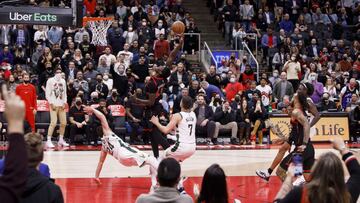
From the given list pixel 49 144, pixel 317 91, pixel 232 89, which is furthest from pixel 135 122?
pixel 317 91

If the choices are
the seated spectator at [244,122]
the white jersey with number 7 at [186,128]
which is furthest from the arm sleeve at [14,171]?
the seated spectator at [244,122]

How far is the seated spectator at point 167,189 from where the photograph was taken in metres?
6.06

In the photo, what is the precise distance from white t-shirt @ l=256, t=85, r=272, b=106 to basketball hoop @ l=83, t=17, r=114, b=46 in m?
5.78

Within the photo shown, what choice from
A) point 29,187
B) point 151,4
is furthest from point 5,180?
point 151,4

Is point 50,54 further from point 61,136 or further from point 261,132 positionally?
point 261,132

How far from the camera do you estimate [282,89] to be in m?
27.4

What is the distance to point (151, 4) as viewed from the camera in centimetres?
3275

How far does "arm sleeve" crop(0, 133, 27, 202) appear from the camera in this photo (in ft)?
14.6

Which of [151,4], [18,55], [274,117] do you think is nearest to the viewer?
[274,117]

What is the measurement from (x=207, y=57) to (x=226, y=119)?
7351mm

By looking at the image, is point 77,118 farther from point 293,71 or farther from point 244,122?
point 293,71

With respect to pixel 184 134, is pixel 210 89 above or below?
above

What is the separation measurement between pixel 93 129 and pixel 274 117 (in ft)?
18.0

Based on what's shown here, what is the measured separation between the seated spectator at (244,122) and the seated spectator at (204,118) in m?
0.90
